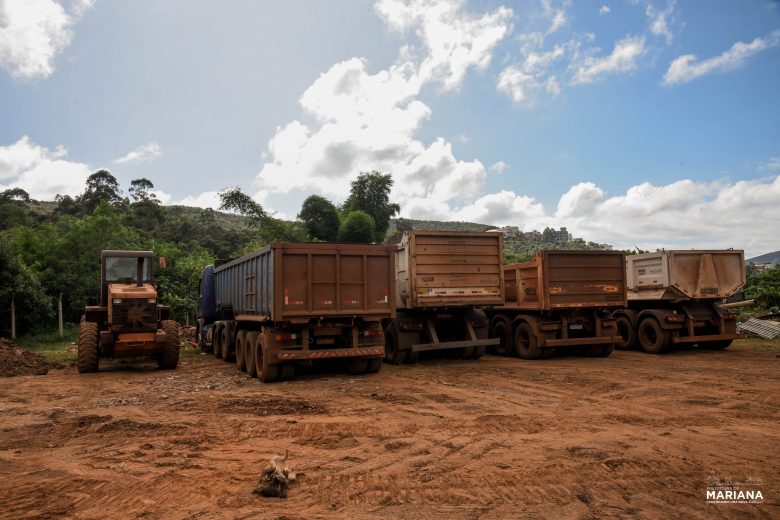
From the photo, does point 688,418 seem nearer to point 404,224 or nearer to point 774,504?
point 774,504

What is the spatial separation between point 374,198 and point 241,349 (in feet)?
129

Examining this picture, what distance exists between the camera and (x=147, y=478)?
470 centimetres

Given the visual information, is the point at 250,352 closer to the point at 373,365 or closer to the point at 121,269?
the point at 373,365

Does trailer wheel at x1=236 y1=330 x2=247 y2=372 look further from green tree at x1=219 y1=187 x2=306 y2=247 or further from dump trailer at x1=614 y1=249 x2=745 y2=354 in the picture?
green tree at x1=219 y1=187 x2=306 y2=247

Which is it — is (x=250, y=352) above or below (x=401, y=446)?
above

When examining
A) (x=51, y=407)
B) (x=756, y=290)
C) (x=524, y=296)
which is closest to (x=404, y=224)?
(x=756, y=290)

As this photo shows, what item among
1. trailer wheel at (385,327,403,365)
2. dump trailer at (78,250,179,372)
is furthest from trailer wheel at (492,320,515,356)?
dump trailer at (78,250,179,372)

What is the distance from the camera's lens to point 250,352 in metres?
11.0

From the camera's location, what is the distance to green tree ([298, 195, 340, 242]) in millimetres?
43688

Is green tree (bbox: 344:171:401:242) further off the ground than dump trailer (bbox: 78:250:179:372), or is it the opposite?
green tree (bbox: 344:171:401:242)

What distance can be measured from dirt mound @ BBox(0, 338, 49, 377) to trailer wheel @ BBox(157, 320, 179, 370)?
2816 mm

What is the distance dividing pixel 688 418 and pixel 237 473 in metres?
5.44

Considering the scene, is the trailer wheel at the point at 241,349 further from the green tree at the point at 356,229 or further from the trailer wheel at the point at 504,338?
the green tree at the point at 356,229

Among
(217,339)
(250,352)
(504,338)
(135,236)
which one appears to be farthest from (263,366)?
(135,236)
